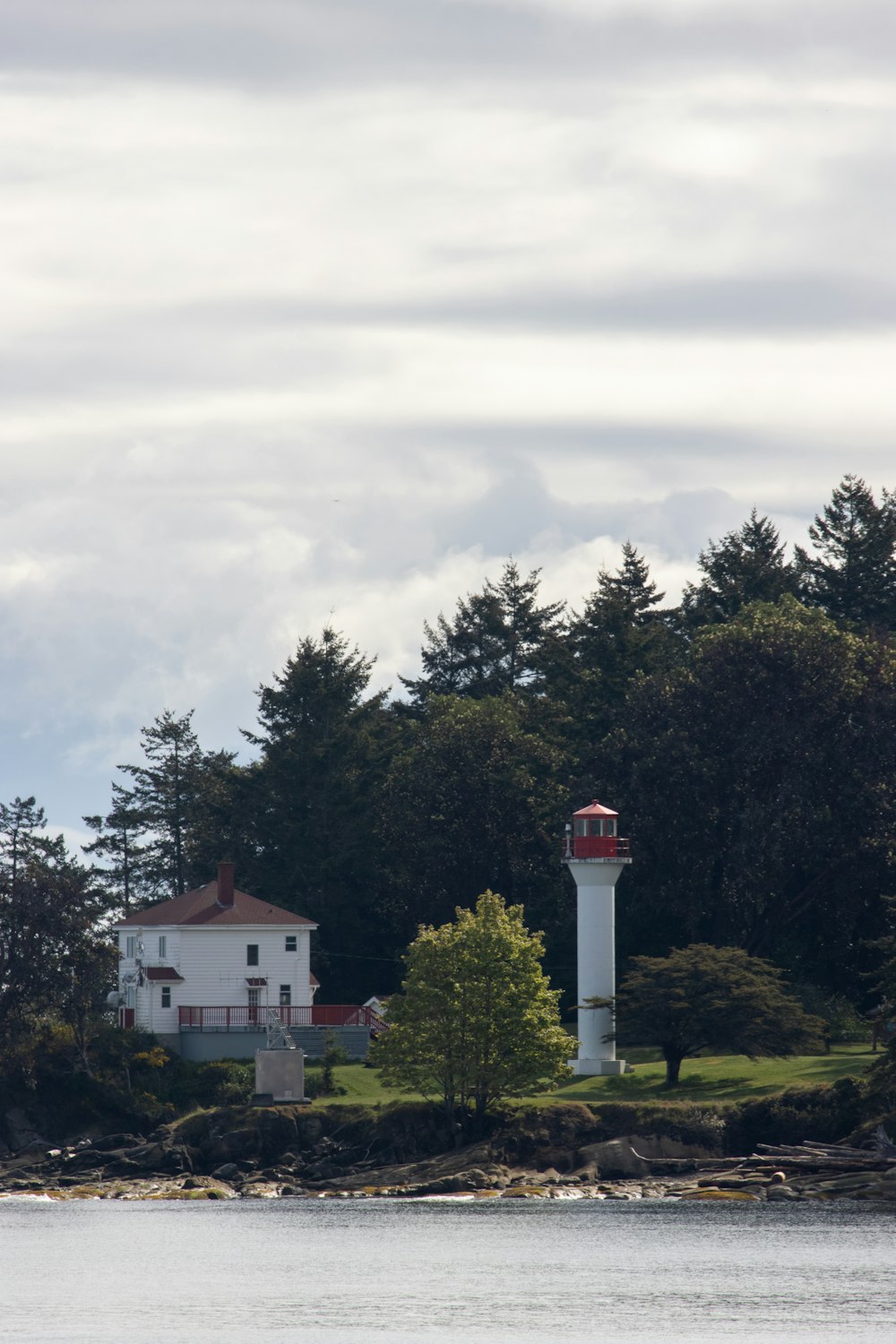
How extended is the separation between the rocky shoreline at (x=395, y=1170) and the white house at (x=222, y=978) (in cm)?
725

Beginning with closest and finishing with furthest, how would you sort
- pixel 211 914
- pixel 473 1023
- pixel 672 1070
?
pixel 473 1023
pixel 672 1070
pixel 211 914

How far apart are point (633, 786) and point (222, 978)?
17.7 metres

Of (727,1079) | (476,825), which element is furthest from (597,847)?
(476,825)

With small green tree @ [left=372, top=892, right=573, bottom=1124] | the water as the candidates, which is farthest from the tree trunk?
the water

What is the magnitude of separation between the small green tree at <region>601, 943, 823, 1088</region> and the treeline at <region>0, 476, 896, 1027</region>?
7352 millimetres

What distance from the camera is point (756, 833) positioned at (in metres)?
79.0

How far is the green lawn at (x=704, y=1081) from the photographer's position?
2761 inches

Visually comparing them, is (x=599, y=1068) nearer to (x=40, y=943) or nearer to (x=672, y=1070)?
(x=672, y=1070)

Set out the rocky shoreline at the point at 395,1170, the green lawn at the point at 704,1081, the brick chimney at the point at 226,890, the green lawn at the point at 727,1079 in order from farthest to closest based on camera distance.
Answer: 1. the brick chimney at the point at 226,890
2. the green lawn at the point at 704,1081
3. the green lawn at the point at 727,1079
4. the rocky shoreline at the point at 395,1170

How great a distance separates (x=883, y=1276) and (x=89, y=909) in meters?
39.7

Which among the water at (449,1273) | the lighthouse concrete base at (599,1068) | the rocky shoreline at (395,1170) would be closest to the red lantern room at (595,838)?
the lighthouse concrete base at (599,1068)

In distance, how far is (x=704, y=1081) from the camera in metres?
72.5

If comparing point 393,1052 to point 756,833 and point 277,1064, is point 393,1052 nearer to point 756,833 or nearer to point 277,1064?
point 277,1064

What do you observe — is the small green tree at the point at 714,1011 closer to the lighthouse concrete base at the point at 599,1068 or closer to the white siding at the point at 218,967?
the lighthouse concrete base at the point at 599,1068
